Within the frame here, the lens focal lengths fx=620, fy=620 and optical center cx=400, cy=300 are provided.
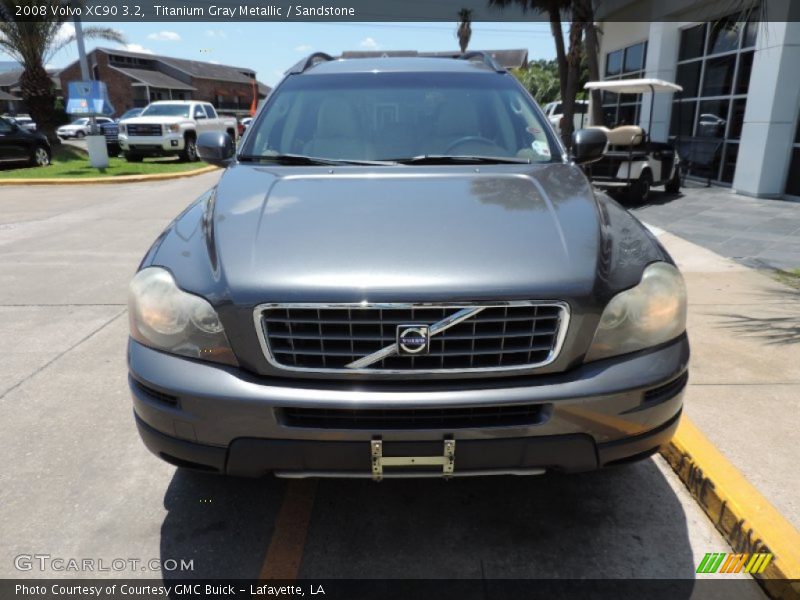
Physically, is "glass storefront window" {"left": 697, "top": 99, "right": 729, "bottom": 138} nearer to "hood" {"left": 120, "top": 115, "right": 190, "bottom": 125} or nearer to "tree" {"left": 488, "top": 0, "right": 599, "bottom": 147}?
"tree" {"left": 488, "top": 0, "right": 599, "bottom": 147}

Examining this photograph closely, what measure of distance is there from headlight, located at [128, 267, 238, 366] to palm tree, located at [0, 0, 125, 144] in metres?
21.0

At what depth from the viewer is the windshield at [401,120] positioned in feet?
10.6

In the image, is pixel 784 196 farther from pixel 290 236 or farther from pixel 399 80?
pixel 290 236

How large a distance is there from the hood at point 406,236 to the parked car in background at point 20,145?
→ 17.0 metres

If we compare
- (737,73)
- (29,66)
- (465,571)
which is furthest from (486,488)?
(29,66)

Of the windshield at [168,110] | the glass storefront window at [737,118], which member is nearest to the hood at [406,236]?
the glass storefront window at [737,118]

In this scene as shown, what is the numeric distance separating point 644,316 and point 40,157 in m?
19.2

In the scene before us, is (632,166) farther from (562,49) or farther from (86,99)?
(86,99)

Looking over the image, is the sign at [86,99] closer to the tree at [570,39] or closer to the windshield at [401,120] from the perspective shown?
the tree at [570,39]

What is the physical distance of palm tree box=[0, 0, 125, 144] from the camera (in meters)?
18.9

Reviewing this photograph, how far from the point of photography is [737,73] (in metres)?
12.4

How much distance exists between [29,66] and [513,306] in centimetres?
2328

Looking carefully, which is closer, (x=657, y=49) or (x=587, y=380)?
(x=587, y=380)

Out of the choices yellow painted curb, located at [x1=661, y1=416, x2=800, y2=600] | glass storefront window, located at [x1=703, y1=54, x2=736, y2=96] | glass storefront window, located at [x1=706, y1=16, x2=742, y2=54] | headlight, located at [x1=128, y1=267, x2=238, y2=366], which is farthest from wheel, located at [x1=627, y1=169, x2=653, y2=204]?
headlight, located at [x1=128, y1=267, x2=238, y2=366]
